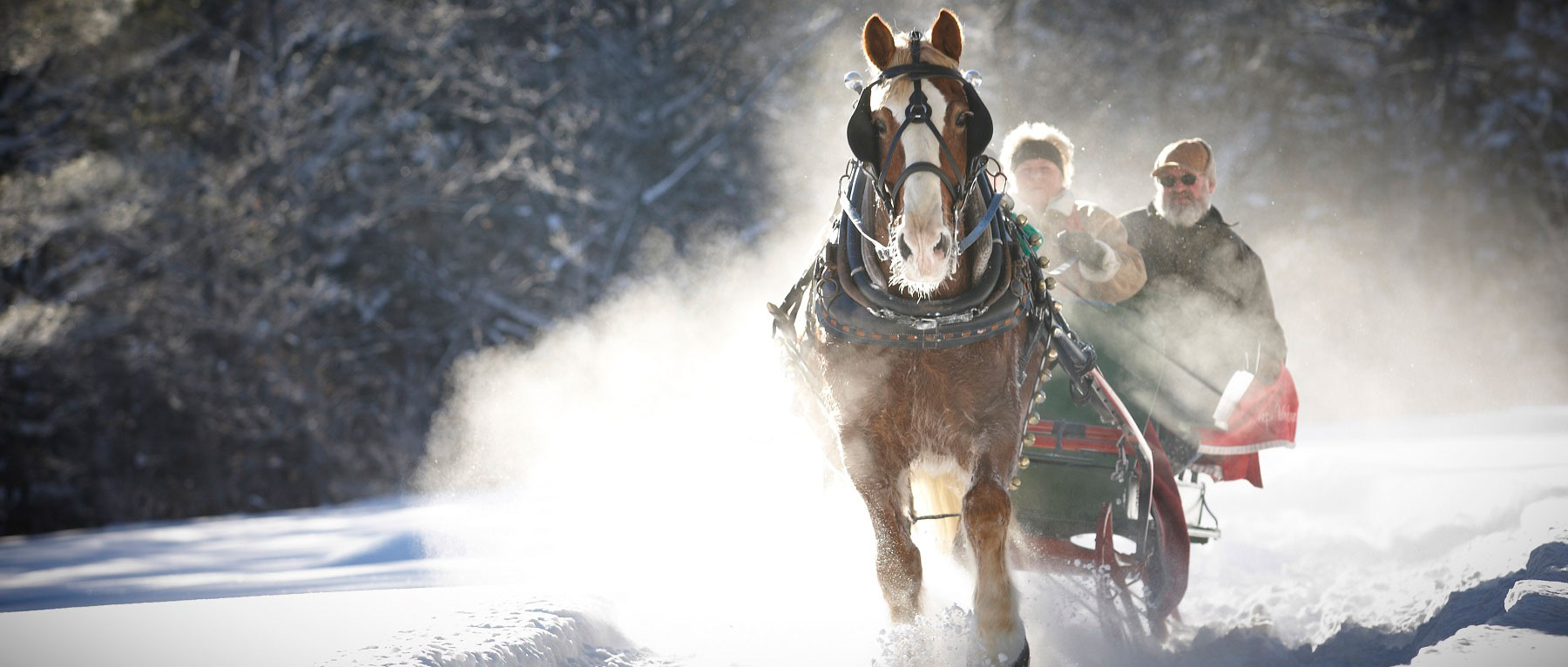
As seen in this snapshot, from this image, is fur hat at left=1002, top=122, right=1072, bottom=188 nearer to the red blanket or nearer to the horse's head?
the red blanket

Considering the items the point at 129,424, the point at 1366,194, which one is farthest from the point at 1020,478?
the point at 1366,194

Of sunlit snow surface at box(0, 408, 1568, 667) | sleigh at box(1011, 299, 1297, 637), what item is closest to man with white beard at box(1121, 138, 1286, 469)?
sleigh at box(1011, 299, 1297, 637)

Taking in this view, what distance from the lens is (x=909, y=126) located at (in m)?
3.21

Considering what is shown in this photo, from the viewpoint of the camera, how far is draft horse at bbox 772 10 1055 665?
3.28m

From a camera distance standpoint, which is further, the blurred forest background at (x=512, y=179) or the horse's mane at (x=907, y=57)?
the blurred forest background at (x=512, y=179)

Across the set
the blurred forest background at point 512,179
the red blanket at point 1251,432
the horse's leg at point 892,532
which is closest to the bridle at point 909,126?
the horse's leg at point 892,532

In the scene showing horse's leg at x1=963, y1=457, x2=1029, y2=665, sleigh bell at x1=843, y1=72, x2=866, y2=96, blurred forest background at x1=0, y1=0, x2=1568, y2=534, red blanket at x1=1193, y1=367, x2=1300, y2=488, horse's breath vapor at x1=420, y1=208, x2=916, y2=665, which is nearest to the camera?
horse's leg at x1=963, y1=457, x2=1029, y2=665

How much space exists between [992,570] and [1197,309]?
68.8 inches

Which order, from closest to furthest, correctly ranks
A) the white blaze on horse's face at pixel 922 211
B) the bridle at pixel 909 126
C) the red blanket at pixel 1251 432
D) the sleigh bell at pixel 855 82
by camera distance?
1. the white blaze on horse's face at pixel 922 211
2. the bridle at pixel 909 126
3. the sleigh bell at pixel 855 82
4. the red blanket at pixel 1251 432

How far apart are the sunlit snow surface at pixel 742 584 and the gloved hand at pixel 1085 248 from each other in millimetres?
1254

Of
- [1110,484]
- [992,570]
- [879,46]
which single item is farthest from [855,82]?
[1110,484]

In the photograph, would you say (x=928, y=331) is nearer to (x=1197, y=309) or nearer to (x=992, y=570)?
(x=992, y=570)

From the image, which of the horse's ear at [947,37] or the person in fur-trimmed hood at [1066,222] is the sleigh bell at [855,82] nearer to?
the horse's ear at [947,37]

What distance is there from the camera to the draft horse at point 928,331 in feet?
10.7
